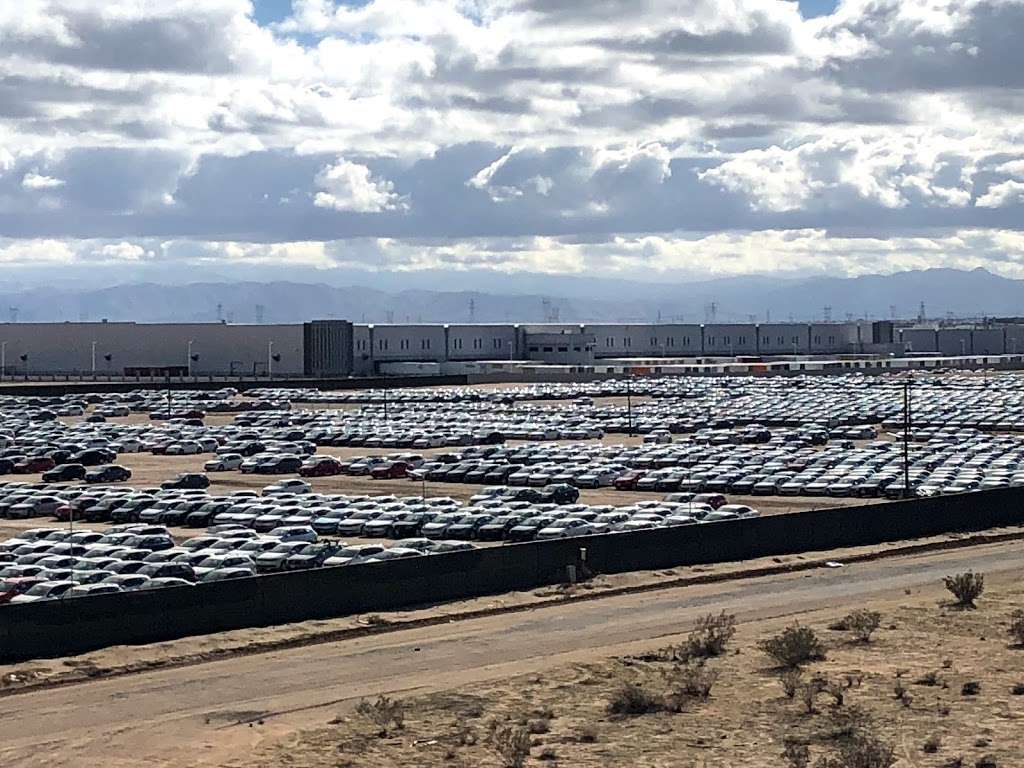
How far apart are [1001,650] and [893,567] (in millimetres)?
12020

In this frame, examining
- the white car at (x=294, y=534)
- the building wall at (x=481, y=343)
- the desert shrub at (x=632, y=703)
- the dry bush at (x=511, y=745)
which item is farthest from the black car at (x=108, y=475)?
the building wall at (x=481, y=343)

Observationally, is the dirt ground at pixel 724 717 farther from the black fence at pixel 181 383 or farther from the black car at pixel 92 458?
the black fence at pixel 181 383

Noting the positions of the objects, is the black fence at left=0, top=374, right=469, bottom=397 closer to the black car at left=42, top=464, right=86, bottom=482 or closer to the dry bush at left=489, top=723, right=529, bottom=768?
the black car at left=42, top=464, right=86, bottom=482

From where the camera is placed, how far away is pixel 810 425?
9275 centimetres

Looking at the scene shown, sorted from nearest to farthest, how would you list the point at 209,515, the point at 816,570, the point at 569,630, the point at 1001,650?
1. the point at 1001,650
2. the point at 569,630
3. the point at 816,570
4. the point at 209,515

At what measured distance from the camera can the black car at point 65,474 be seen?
66.6 m

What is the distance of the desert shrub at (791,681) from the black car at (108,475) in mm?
44403

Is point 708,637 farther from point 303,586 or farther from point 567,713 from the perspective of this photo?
point 303,586

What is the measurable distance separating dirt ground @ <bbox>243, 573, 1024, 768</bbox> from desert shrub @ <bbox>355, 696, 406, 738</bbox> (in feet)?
0.38

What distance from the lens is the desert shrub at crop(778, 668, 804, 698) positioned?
24953 millimetres

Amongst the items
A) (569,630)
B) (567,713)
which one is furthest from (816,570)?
(567,713)

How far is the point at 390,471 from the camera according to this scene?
220ft

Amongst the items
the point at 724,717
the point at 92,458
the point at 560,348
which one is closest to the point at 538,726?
the point at 724,717

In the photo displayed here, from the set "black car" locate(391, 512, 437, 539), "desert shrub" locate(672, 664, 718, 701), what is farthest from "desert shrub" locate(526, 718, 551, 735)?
"black car" locate(391, 512, 437, 539)
